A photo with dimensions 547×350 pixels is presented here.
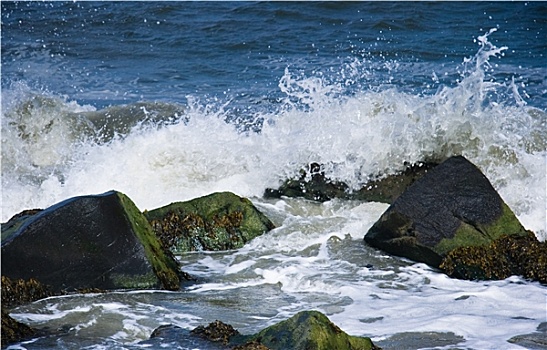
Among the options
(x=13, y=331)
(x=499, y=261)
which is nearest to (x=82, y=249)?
(x=13, y=331)

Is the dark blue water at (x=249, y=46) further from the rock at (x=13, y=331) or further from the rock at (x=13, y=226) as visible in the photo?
the rock at (x=13, y=331)

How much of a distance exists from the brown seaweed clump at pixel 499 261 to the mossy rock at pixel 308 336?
213 cm

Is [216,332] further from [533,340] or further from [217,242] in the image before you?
[217,242]

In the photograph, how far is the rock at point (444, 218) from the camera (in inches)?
252

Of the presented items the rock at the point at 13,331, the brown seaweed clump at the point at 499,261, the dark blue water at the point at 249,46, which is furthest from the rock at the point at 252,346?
the dark blue water at the point at 249,46

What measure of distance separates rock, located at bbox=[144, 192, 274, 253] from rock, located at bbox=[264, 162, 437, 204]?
3.91ft

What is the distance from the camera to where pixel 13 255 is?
18.0 feet

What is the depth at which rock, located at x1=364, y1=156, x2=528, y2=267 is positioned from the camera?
639 centimetres

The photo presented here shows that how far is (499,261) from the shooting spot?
6172mm

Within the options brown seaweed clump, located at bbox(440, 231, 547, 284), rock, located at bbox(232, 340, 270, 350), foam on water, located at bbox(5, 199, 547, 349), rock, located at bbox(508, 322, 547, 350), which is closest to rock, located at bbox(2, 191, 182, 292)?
foam on water, located at bbox(5, 199, 547, 349)

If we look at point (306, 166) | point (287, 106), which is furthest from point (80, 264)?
point (287, 106)

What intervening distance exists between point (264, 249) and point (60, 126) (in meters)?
5.43

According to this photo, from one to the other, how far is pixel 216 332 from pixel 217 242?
248cm

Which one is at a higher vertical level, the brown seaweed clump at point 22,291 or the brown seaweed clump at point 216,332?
the brown seaweed clump at point 22,291
